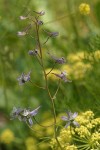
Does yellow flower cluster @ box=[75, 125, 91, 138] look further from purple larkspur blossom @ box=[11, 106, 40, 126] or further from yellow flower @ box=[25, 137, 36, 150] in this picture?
yellow flower @ box=[25, 137, 36, 150]

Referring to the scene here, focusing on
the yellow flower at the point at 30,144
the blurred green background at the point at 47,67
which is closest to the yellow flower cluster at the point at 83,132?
the blurred green background at the point at 47,67

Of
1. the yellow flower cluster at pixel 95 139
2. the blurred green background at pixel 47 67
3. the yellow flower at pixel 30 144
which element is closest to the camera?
the yellow flower cluster at pixel 95 139

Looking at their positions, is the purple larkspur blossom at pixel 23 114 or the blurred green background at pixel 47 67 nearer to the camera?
the purple larkspur blossom at pixel 23 114

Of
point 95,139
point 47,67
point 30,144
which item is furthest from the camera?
point 47,67

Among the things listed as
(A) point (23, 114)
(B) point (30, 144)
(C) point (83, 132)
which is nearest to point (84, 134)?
(C) point (83, 132)

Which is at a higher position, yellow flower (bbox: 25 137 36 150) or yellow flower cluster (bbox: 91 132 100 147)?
yellow flower (bbox: 25 137 36 150)

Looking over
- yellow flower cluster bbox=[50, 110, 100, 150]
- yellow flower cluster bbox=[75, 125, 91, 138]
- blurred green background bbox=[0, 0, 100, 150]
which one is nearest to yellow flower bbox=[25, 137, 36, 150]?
blurred green background bbox=[0, 0, 100, 150]

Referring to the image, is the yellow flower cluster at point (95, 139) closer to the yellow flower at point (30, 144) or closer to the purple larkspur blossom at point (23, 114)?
the purple larkspur blossom at point (23, 114)

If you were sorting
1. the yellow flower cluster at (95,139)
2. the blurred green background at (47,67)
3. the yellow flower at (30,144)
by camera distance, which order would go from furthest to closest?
the yellow flower at (30,144) → the blurred green background at (47,67) → the yellow flower cluster at (95,139)

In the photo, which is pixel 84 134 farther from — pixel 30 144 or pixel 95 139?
pixel 30 144

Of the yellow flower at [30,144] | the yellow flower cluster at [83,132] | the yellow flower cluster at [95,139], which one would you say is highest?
the yellow flower at [30,144]

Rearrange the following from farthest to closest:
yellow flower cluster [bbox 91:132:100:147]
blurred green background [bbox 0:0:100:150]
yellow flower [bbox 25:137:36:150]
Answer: yellow flower [bbox 25:137:36:150] → blurred green background [bbox 0:0:100:150] → yellow flower cluster [bbox 91:132:100:147]

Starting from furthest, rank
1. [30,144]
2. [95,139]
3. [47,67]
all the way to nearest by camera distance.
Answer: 1. [47,67]
2. [30,144]
3. [95,139]
